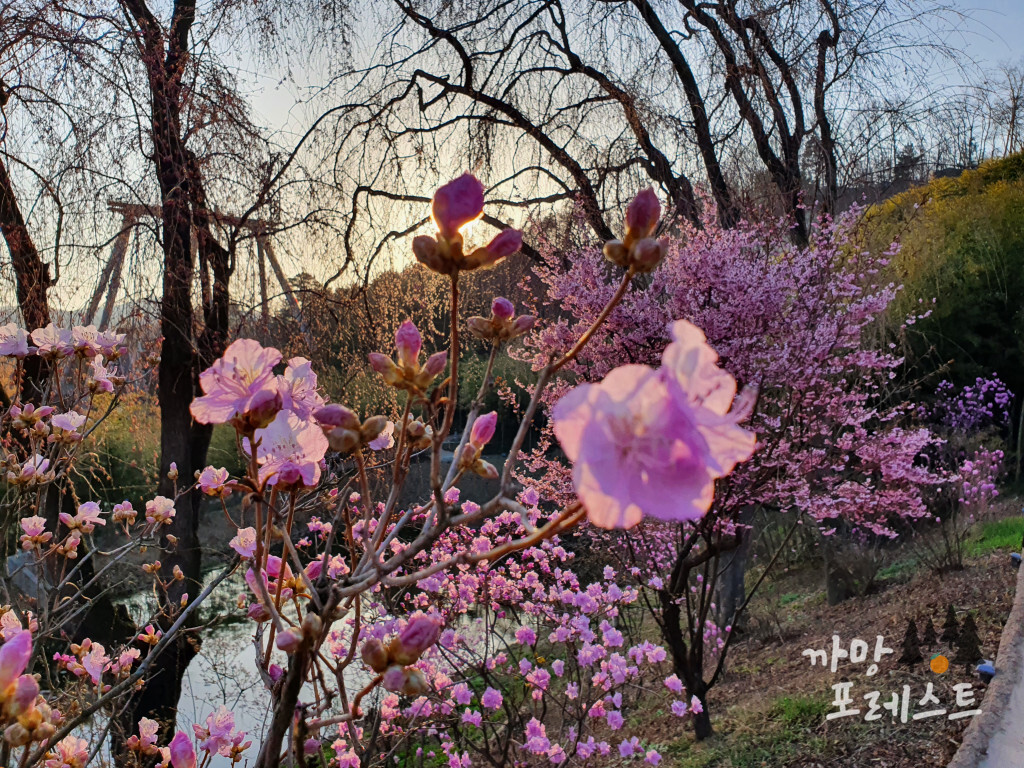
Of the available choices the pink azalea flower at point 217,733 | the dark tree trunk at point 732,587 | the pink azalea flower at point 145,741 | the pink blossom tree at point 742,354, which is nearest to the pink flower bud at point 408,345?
the pink azalea flower at point 217,733

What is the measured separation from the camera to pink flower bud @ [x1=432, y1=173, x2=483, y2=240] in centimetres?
51

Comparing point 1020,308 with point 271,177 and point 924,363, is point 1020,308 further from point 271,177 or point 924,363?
point 271,177

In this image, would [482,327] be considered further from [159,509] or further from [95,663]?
[95,663]

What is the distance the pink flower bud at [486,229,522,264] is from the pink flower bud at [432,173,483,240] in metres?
0.04

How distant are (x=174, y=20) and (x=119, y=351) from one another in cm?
245

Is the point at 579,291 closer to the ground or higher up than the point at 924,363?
higher up

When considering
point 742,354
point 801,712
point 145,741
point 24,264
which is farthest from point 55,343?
point 801,712

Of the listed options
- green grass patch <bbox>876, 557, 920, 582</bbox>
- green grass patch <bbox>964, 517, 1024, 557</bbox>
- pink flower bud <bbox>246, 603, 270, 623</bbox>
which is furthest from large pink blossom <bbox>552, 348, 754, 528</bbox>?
green grass patch <bbox>876, 557, 920, 582</bbox>

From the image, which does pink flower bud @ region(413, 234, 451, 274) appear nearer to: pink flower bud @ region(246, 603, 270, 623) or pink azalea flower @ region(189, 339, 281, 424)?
pink azalea flower @ region(189, 339, 281, 424)

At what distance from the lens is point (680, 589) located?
313cm

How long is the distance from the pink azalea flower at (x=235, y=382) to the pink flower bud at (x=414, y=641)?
0.62 feet

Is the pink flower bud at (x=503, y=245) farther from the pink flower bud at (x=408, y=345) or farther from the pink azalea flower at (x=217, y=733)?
the pink azalea flower at (x=217, y=733)

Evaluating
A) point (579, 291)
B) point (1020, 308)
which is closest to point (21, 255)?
point (579, 291)

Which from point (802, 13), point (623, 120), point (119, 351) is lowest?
point (119, 351)
